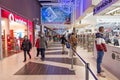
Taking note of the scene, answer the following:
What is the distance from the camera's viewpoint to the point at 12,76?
7.96m

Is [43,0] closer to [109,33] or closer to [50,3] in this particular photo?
[50,3]

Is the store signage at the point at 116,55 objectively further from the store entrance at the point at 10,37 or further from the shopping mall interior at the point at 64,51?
the store entrance at the point at 10,37

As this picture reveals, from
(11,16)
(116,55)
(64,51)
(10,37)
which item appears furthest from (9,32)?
(116,55)

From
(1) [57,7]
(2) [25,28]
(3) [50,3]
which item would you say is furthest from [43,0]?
(2) [25,28]

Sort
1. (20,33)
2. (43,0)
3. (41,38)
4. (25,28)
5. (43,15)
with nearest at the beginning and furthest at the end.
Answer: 1. (41,38)
2. (20,33)
3. (25,28)
4. (43,0)
5. (43,15)

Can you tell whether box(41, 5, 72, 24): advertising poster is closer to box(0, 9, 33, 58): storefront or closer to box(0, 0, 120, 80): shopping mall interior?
box(0, 0, 120, 80): shopping mall interior

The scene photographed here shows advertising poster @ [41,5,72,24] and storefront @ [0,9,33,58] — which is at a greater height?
advertising poster @ [41,5,72,24]

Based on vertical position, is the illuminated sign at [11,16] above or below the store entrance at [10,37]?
above

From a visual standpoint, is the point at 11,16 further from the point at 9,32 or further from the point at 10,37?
the point at 10,37

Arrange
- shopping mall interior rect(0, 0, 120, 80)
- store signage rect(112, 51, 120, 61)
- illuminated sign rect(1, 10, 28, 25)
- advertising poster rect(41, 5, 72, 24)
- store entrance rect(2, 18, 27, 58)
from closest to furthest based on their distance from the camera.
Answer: store signage rect(112, 51, 120, 61) → shopping mall interior rect(0, 0, 120, 80) → illuminated sign rect(1, 10, 28, 25) → store entrance rect(2, 18, 27, 58) → advertising poster rect(41, 5, 72, 24)

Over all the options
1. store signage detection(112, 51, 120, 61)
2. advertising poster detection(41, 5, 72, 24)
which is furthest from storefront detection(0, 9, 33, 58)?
advertising poster detection(41, 5, 72, 24)

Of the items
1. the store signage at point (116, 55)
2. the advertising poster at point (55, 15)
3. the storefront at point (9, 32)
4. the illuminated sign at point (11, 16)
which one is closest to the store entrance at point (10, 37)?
the storefront at point (9, 32)

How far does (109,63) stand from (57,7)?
27.1 meters

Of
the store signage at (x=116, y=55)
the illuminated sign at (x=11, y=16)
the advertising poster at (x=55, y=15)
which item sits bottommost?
the store signage at (x=116, y=55)
